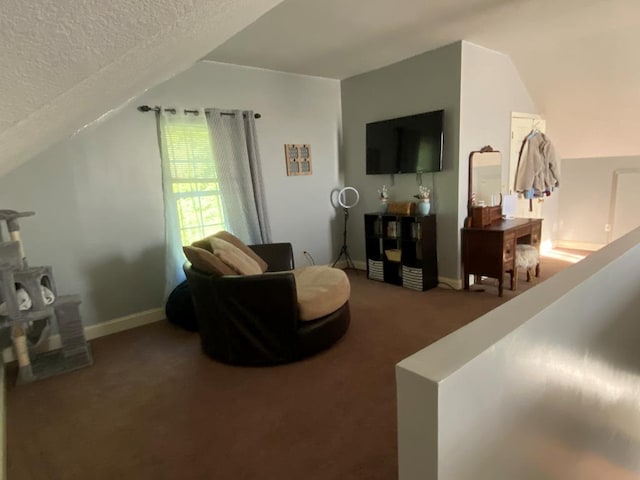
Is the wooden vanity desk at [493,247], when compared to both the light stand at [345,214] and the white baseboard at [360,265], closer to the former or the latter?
the white baseboard at [360,265]

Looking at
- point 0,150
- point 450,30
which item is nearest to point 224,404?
point 0,150

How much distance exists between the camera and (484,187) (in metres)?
4.01

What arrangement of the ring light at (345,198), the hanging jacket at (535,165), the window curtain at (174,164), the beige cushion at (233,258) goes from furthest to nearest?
the ring light at (345,198) → the hanging jacket at (535,165) → the window curtain at (174,164) → the beige cushion at (233,258)

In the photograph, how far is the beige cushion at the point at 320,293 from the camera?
259 cm

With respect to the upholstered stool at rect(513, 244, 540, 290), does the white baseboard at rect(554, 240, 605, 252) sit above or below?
below

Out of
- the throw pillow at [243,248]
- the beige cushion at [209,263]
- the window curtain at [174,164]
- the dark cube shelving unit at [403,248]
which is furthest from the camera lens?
the dark cube shelving unit at [403,248]

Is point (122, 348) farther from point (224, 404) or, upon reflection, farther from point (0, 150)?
point (0, 150)

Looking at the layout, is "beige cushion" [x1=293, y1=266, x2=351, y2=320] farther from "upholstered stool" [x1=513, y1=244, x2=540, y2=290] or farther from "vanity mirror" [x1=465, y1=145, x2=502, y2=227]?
"upholstered stool" [x1=513, y1=244, x2=540, y2=290]

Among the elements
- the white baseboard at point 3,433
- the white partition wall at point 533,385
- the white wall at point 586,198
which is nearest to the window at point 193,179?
the white baseboard at point 3,433

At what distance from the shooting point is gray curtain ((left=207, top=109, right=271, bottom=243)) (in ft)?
11.9

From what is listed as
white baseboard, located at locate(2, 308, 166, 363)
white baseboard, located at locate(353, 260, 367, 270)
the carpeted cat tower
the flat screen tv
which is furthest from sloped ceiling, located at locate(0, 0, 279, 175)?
white baseboard, located at locate(353, 260, 367, 270)

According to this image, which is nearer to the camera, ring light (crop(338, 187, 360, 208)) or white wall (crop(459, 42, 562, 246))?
white wall (crop(459, 42, 562, 246))

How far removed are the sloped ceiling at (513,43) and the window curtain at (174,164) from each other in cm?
69

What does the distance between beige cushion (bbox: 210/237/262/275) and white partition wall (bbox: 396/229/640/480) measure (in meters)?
1.93
